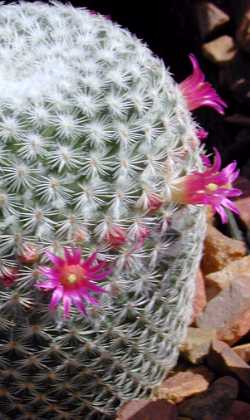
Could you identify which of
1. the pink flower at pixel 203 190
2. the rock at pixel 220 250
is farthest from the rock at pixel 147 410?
the rock at pixel 220 250

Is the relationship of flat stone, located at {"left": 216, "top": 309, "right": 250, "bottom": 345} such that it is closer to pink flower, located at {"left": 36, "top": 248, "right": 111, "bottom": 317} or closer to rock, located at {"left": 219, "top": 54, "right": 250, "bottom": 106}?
pink flower, located at {"left": 36, "top": 248, "right": 111, "bottom": 317}

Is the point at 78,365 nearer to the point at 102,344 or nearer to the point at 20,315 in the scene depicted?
the point at 102,344

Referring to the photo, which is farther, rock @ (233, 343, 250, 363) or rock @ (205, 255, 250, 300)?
rock @ (205, 255, 250, 300)

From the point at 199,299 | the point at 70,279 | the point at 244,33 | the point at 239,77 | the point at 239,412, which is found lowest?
the point at 199,299

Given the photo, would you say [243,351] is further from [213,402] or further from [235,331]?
[213,402]

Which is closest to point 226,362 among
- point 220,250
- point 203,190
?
point 220,250

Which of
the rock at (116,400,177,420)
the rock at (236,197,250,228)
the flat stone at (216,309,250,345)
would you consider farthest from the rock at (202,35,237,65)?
the rock at (116,400,177,420)
